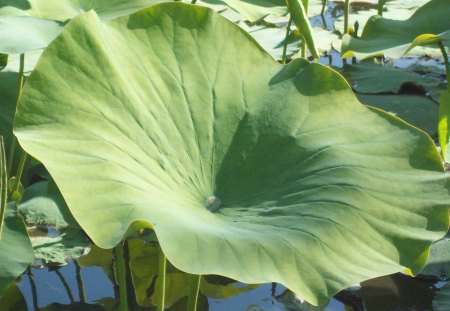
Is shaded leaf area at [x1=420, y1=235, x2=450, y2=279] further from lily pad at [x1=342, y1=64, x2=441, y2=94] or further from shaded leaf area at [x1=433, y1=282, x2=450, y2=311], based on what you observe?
lily pad at [x1=342, y1=64, x2=441, y2=94]

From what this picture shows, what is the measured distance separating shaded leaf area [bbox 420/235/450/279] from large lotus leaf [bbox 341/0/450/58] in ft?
1.96

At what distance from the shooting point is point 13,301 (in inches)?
73.4

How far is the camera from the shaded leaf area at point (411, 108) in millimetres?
2605

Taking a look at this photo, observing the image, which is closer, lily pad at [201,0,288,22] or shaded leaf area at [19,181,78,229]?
shaded leaf area at [19,181,78,229]

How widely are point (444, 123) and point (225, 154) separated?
2.56 feet

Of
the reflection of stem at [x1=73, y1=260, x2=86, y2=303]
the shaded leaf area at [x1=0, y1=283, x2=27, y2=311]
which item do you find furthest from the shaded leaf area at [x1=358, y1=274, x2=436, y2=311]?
the shaded leaf area at [x1=0, y1=283, x2=27, y2=311]

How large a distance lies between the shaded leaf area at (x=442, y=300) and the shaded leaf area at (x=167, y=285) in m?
0.39

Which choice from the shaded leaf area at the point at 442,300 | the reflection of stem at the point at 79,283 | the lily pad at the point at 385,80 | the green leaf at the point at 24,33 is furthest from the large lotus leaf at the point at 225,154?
the lily pad at the point at 385,80

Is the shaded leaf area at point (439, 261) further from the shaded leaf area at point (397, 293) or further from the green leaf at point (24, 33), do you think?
the green leaf at point (24, 33)

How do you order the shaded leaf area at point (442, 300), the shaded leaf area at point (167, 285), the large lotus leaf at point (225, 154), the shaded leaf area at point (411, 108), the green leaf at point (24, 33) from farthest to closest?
the shaded leaf area at point (411, 108), the shaded leaf area at point (167, 285), the shaded leaf area at point (442, 300), the green leaf at point (24, 33), the large lotus leaf at point (225, 154)

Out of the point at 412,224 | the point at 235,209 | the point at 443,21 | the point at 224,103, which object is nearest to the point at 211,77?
the point at 224,103

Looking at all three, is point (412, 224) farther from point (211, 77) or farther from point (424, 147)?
point (211, 77)

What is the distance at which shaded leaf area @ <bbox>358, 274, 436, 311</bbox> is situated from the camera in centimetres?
190

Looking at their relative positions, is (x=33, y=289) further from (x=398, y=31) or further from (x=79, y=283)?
(x=398, y=31)
